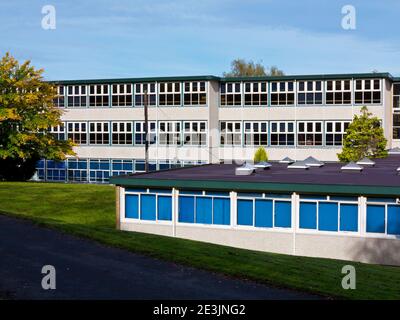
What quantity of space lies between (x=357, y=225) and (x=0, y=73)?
33293mm

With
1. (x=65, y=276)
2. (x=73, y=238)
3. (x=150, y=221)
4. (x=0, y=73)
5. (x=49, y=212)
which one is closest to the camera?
(x=65, y=276)

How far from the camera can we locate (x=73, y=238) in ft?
73.0

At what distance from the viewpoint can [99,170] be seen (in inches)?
2427

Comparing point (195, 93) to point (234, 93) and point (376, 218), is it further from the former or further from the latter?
point (376, 218)

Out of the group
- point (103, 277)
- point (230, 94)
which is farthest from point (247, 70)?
point (103, 277)

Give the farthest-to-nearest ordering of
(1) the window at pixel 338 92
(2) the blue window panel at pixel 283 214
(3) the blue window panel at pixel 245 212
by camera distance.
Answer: (1) the window at pixel 338 92, (3) the blue window panel at pixel 245 212, (2) the blue window panel at pixel 283 214

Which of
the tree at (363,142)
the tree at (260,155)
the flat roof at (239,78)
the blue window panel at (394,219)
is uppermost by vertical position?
the flat roof at (239,78)

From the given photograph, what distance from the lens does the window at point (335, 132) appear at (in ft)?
178

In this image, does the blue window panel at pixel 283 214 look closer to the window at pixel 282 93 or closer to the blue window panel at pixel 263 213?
the blue window panel at pixel 263 213

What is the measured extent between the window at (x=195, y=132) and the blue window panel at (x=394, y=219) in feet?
115

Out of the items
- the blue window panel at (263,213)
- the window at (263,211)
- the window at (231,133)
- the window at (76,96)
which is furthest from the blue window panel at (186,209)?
the window at (76,96)
